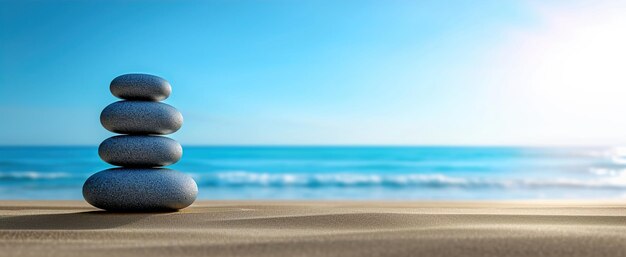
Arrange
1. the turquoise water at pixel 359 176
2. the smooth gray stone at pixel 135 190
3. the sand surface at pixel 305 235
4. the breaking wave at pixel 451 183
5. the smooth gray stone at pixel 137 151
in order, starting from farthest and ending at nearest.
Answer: the breaking wave at pixel 451 183 → the turquoise water at pixel 359 176 → the smooth gray stone at pixel 137 151 → the smooth gray stone at pixel 135 190 → the sand surface at pixel 305 235

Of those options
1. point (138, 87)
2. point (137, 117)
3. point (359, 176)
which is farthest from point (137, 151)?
point (359, 176)

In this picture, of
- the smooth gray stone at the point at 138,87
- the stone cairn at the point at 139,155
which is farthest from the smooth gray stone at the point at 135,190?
the smooth gray stone at the point at 138,87

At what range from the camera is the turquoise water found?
41.5 ft

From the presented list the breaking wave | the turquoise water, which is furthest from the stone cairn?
the breaking wave

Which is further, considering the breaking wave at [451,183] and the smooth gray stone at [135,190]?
the breaking wave at [451,183]

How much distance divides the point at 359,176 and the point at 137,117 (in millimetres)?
15436

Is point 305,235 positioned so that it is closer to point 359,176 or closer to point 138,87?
point 138,87

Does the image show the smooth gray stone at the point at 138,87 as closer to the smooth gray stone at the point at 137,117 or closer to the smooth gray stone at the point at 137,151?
the smooth gray stone at the point at 137,117

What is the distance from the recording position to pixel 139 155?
4.66m

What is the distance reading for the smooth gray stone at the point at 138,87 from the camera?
186 inches

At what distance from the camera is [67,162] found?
2920 centimetres

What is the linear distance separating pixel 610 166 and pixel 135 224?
2572 centimetres

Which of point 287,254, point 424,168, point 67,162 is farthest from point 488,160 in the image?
point 287,254

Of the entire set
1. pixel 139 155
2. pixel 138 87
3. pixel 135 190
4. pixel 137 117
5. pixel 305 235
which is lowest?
pixel 305 235
